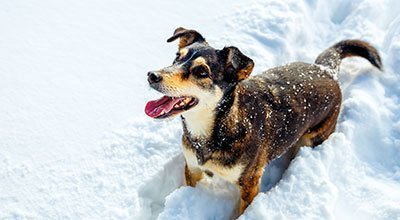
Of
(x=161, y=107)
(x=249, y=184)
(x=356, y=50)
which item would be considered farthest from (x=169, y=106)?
(x=356, y=50)

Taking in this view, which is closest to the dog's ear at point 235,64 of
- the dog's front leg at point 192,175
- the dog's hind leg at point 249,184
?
the dog's hind leg at point 249,184

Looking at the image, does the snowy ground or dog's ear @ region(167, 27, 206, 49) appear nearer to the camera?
dog's ear @ region(167, 27, 206, 49)

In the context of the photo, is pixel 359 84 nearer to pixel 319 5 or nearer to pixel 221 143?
pixel 319 5

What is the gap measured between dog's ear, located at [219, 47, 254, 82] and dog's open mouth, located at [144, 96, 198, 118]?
0.36 metres

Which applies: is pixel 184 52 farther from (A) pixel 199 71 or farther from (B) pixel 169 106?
(B) pixel 169 106

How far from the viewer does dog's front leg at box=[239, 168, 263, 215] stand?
3.93 m

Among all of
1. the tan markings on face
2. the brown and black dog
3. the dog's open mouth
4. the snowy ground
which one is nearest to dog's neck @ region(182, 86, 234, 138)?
the brown and black dog

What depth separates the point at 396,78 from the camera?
5.59 m

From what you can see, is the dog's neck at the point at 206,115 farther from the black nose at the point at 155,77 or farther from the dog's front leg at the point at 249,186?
the dog's front leg at the point at 249,186

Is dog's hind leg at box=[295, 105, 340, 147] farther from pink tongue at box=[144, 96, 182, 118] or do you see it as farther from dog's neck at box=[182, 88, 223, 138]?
pink tongue at box=[144, 96, 182, 118]

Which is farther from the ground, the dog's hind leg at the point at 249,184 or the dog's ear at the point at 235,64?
the dog's ear at the point at 235,64

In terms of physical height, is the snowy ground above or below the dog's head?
below

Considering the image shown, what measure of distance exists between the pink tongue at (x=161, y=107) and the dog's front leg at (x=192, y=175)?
0.84 meters

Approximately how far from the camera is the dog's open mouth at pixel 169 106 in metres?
3.36
